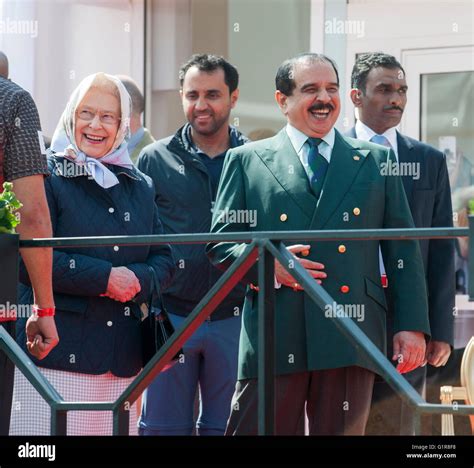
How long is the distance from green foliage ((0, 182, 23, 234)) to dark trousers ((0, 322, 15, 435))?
0.31 meters

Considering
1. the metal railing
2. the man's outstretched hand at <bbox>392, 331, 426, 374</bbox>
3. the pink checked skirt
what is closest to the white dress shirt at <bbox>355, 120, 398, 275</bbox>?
the man's outstretched hand at <bbox>392, 331, 426, 374</bbox>

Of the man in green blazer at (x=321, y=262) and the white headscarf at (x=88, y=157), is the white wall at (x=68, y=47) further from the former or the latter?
the man in green blazer at (x=321, y=262)

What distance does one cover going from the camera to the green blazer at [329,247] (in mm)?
4781

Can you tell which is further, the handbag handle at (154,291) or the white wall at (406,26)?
the white wall at (406,26)

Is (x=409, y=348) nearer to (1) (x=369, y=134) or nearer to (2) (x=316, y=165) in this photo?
(2) (x=316, y=165)

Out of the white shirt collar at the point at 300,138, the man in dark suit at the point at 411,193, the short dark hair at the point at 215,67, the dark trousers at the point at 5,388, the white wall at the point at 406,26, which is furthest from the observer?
the white wall at the point at 406,26

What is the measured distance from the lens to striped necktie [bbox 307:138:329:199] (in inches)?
193

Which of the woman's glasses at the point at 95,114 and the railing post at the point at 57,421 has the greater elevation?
the woman's glasses at the point at 95,114

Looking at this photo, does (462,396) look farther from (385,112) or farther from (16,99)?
(16,99)

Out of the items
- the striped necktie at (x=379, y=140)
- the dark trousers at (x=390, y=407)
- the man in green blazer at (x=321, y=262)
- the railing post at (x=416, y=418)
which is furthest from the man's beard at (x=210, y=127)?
the railing post at (x=416, y=418)

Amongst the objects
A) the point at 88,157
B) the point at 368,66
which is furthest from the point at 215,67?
the point at 88,157

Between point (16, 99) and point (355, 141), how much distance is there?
1188 mm

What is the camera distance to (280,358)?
188 inches
